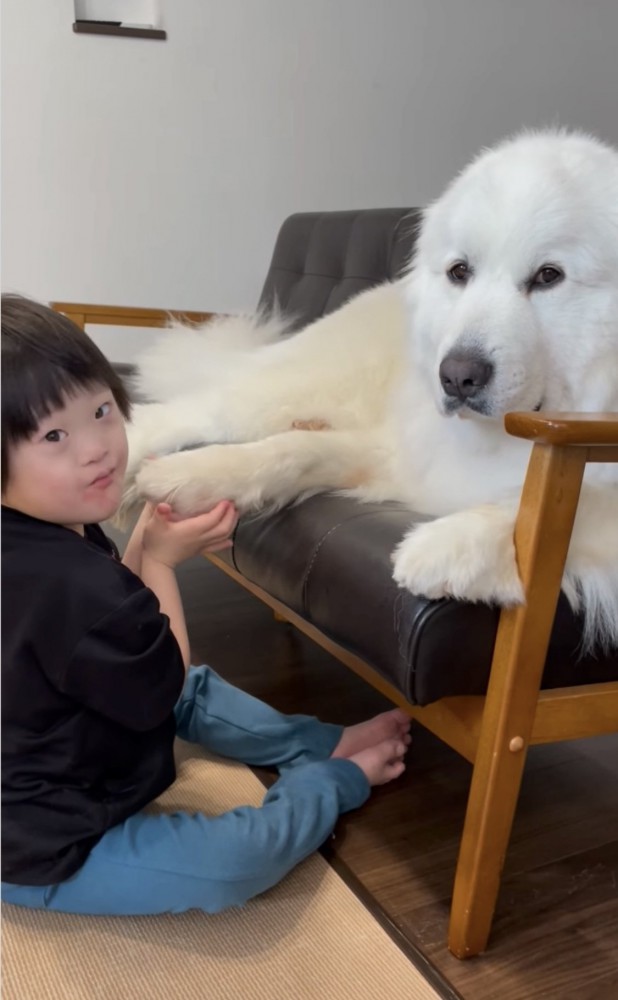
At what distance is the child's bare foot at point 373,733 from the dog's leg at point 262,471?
41cm

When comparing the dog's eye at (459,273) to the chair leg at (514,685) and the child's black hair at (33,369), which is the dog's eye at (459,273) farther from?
the child's black hair at (33,369)

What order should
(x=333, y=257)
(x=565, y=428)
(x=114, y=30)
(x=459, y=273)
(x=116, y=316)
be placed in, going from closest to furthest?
(x=565, y=428), (x=459, y=273), (x=333, y=257), (x=116, y=316), (x=114, y=30)

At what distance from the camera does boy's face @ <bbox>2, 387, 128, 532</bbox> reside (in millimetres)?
949

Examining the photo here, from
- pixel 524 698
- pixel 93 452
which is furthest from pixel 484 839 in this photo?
pixel 93 452

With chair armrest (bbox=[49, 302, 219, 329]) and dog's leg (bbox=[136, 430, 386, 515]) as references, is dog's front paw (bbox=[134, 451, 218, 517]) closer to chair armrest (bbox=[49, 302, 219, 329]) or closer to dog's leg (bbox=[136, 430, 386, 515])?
dog's leg (bbox=[136, 430, 386, 515])

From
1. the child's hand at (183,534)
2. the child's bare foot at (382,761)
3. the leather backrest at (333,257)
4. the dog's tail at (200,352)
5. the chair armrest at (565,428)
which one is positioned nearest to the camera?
the chair armrest at (565,428)

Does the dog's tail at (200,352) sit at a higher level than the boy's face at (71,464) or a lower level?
lower

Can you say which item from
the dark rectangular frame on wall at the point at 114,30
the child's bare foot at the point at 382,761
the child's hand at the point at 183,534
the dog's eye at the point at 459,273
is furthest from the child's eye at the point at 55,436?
the dark rectangular frame on wall at the point at 114,30

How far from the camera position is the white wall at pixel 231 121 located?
306 centimetres

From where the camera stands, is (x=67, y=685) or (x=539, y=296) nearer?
(x=67, y=685)

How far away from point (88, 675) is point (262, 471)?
0.41m

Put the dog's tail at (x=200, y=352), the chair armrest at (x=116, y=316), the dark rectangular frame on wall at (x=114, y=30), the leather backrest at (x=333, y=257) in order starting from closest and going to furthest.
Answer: the dog's tail at (x=200, y=352), the leather backrest at (x=333, y=257), the chair armrest at (x=116, y=316), the dark rectangular frame on wall at (x=114, y=30)

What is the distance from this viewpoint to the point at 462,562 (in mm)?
908

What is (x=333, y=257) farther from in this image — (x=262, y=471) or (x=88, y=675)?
(x=88, y=675)
